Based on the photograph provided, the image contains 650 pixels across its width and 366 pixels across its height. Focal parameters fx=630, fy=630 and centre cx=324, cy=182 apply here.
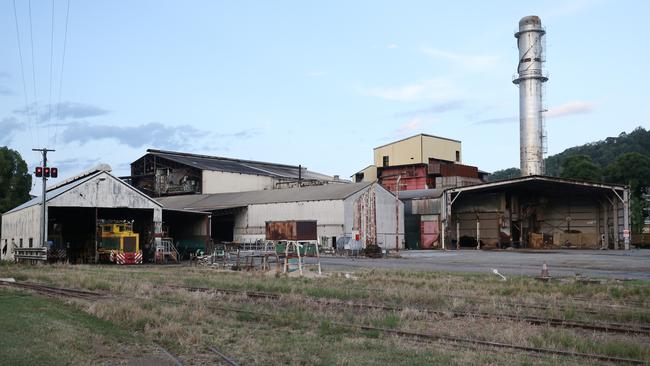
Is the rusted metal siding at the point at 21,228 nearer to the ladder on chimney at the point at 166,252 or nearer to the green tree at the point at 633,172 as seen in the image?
the ladder on chimney at the point at 166,252

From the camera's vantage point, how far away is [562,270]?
33125 millimetres

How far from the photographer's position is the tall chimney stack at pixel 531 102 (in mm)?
76625

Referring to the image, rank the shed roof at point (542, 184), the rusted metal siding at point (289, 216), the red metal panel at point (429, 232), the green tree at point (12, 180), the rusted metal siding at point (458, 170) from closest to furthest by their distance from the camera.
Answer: the rusted metal siding at point (289, 216) → the shed roof at point (542, 184) → the red metal panel at point (429, 232) → the green tree at point (12, 180) → the rusted metal siding at point (458, 170)

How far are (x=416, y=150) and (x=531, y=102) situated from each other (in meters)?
A: 19.4

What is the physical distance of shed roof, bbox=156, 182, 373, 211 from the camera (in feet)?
203

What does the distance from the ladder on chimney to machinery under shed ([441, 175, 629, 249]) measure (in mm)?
28066

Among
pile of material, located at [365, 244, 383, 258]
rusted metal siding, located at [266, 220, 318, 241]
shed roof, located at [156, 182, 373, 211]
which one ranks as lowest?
pile of material, located at [365, 244, 383, 258]

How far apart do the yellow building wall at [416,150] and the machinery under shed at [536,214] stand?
1995 centimetres

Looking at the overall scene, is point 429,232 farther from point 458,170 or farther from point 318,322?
point 318,322

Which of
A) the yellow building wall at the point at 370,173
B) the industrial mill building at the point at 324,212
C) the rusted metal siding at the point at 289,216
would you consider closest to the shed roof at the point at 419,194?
the industrial mill building at the point at 324,212

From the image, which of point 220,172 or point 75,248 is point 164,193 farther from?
point 75,248

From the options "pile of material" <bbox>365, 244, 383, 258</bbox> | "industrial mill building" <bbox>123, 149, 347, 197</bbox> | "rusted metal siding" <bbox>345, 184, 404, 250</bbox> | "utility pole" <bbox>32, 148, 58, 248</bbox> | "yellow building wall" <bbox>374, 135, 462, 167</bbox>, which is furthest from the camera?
"yellow building wall" <bbox>374, 135, 462, 167</bbox>

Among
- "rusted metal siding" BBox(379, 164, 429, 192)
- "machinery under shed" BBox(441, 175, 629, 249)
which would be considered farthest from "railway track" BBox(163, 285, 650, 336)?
"rusted metal siding" BBox(379, 164, 429, 192)

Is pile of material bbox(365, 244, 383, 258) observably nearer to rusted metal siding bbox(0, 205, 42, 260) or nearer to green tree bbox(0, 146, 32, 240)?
rusted metal siding bbox(0, 205, 42, 260)
